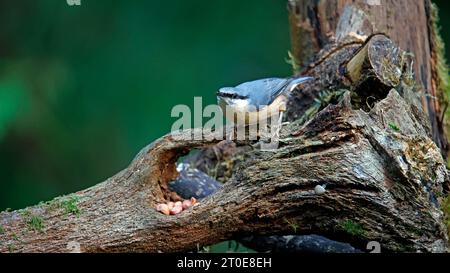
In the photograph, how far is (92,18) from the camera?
4398 mm

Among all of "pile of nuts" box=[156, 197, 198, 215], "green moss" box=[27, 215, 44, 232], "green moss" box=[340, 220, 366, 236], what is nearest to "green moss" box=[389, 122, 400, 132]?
"green moss" box=[340, 220, 366, 236]

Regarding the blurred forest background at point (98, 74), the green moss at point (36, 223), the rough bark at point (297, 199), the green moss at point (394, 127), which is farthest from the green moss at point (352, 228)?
the blurred forest background at point (98, 74)

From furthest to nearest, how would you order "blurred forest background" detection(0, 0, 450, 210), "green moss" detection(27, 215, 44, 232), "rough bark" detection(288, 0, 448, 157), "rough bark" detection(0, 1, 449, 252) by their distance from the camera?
"blurred forest background" detection(0, 0, 450, 210) < "rough bark" detection(288, 0, 448, 157) < "green moss" detection(27, 215, 44, 232) < "rough bark" detection(0, 1, 449, 252)

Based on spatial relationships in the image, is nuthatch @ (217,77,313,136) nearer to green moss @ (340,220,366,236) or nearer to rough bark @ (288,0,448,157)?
green moss @ (340,220,366,236)

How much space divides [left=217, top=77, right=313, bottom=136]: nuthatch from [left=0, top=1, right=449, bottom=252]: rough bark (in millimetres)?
134

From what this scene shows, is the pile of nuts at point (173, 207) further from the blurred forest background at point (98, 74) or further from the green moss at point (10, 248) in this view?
the blurred forest background at point (98, 74)

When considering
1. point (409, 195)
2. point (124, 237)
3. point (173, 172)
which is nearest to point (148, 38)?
point (173, 172)

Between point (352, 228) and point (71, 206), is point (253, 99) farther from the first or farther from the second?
point (71, 206)

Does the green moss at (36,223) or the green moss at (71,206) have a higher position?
the green moss at (71,206)

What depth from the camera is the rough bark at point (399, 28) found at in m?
3.12

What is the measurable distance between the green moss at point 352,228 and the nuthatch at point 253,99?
1.72 feet

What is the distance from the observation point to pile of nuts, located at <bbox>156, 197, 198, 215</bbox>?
242 centimetres

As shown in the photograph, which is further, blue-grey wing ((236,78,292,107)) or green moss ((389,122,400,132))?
blue-grey wing ((236,78,292,107))

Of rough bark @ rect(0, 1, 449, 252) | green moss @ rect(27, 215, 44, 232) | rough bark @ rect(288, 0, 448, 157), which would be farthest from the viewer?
rough bark @ rect(288, 0, 448, 157)
